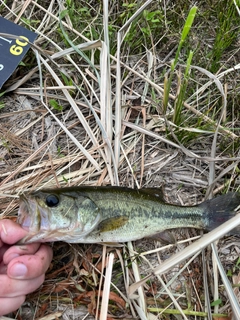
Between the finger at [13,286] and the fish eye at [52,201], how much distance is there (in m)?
0.57

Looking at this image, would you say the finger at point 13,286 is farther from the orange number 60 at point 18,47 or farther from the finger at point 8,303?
the orange number 60 at point 18,47

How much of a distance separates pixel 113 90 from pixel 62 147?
2.59ft

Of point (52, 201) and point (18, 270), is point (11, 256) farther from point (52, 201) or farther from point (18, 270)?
point (52, 201)

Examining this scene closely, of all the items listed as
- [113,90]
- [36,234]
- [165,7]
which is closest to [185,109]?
[113,90]

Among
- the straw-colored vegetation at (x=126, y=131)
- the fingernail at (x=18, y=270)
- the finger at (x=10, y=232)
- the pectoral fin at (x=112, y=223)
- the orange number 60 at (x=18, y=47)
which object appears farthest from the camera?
the orange number 60 at (x=18, y=47)

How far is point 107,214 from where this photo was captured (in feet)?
9.82

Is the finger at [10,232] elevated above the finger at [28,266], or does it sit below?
above

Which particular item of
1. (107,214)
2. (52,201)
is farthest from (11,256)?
(107,214)

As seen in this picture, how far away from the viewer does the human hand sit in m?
2.57

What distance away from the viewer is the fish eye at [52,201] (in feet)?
8.93

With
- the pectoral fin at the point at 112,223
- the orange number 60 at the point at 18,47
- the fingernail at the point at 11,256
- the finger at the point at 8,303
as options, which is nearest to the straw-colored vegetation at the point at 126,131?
the orange number 60 at the point at 18,47

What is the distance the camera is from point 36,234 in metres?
2.70

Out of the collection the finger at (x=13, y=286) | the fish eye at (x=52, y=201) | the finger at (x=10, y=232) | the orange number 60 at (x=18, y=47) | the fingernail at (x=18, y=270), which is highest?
the orange number 60 at (x=18, y=47)

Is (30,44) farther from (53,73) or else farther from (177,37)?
(177,37)
